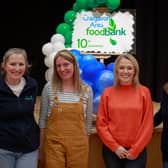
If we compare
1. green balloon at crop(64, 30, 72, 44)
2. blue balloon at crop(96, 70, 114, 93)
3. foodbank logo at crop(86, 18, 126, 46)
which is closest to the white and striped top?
blue balloon at crop(96, 70, 114, 93)

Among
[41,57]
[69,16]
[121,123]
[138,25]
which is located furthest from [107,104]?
[41,57]

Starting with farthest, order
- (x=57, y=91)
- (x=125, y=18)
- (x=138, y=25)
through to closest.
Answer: (x=138, y=25)
(x=125, y=18)
(x=57, y=91)

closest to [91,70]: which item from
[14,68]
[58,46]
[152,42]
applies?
[58,46]

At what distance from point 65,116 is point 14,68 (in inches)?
17.7

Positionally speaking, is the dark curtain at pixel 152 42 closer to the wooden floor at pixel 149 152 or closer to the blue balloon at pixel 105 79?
the blue balloon at pixel 105 79

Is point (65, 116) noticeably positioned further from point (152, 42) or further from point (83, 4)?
point (152, 42)

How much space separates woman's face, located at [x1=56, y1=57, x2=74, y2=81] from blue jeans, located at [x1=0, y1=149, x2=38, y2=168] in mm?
520

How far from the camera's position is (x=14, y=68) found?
7.68 ft

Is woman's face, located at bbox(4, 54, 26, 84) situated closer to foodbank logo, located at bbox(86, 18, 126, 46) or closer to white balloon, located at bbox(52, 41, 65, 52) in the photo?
white balloon, located at bbox(52, 41, 65, 52)

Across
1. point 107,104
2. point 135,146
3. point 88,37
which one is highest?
point 88,37

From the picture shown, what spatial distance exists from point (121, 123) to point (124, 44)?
1585mm

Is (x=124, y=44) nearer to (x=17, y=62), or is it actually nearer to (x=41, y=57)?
(x=17, y=62)

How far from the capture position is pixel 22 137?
233 cm

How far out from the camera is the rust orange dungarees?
8.32 ft
